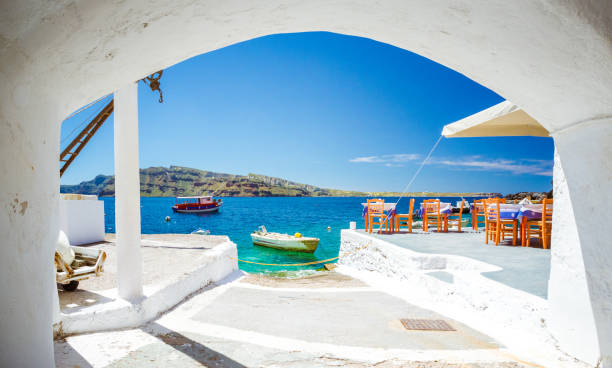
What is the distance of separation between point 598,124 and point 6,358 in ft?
10.6

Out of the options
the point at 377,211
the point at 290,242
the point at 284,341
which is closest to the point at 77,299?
the point at 284,341

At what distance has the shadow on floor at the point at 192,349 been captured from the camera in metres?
2.99

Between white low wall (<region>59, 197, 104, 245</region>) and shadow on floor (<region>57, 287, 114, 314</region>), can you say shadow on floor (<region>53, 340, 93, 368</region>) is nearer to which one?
shadow on floor (<region>57, 287, 114, 314</region>)

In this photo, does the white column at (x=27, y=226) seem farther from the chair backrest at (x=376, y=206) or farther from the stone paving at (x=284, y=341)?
the chair backrest at (x=376, y=206)

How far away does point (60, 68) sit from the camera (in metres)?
1.40

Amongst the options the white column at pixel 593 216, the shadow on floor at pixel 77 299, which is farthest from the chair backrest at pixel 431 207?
the shadow on floor at pixel 77 299

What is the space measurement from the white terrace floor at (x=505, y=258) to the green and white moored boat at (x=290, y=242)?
1151 cm

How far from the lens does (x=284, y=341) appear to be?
3.56m

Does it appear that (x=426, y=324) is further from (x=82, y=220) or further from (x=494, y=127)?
(x=82, y=220)

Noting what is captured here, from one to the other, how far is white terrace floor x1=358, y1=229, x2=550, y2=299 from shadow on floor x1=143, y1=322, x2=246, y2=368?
11.9ft

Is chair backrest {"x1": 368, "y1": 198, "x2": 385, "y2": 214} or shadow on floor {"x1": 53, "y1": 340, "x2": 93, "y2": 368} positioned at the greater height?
chair backrest {"x1": 368, "y1": 198, "x2": 385, "y2": 214}

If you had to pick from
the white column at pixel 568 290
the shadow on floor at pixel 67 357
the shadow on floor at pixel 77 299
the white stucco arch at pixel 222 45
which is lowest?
the shadow on floor at pixel 67 357

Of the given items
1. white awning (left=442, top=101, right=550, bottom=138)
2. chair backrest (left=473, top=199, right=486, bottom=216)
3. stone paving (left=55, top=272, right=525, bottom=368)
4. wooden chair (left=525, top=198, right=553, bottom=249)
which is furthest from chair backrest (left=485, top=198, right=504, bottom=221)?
chair backrest (left=473, top=199, right=486, bottom=216)

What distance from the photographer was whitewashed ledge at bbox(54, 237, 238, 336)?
140 inches
